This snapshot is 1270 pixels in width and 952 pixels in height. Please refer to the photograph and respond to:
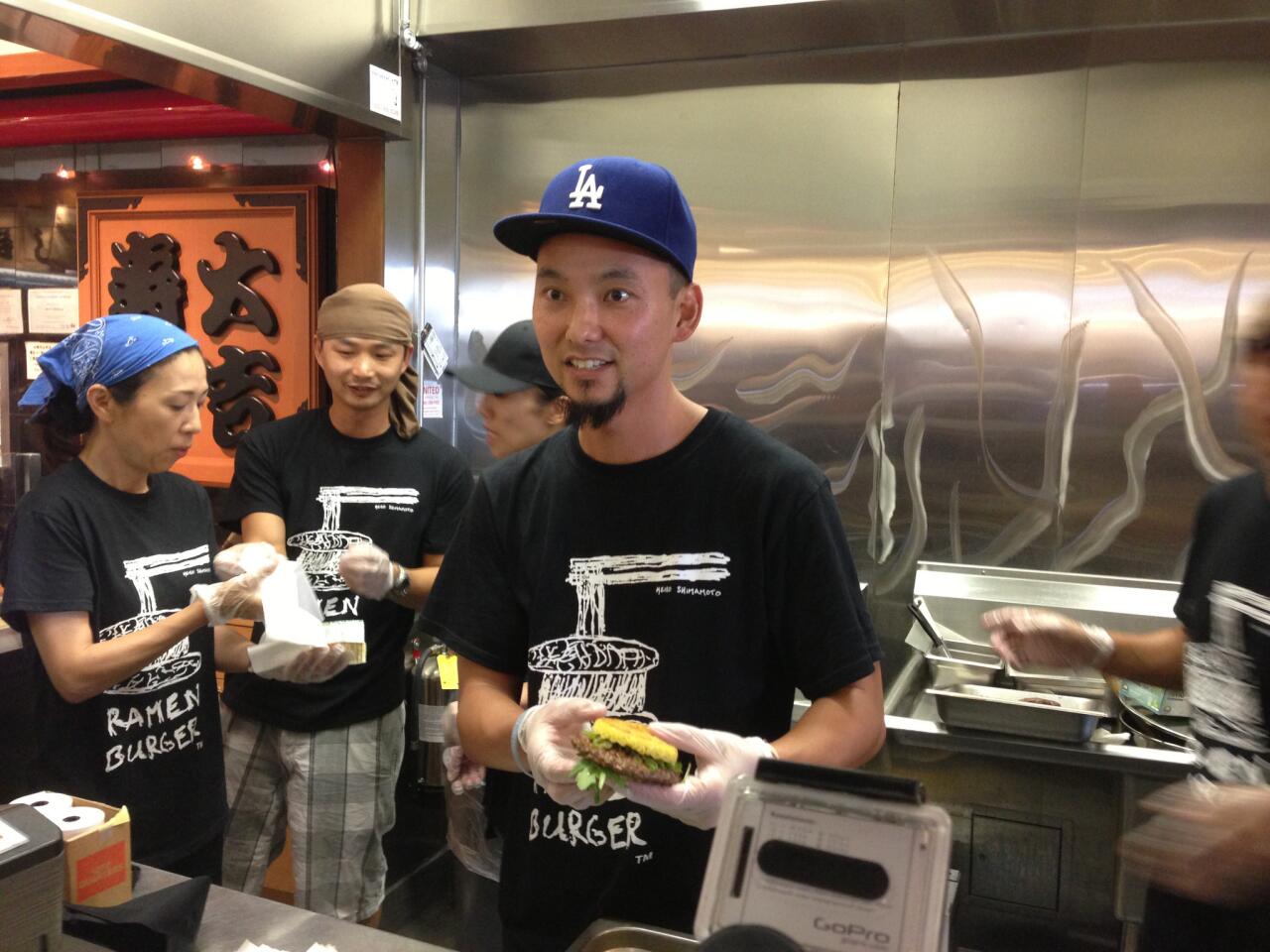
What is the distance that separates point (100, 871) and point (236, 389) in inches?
90.4

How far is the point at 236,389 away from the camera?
11.1 feet

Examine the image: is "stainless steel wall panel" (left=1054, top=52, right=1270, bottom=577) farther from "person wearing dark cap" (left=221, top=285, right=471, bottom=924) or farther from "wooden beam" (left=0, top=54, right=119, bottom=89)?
"wooden beam" (left=0, top=54, right=119, bottom=89)

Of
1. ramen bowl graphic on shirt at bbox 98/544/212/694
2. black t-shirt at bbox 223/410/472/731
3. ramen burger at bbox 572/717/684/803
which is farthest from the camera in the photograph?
black t-shirt at bbox 223/410/472/731

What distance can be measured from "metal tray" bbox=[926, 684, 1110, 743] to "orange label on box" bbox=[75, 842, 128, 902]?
181cm

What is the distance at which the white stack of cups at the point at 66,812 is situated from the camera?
53.2 inches

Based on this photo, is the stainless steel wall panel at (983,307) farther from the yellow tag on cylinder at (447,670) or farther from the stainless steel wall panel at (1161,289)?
the yellow tag on cylinder at (447,670)

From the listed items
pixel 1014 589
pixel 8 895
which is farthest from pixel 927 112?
pixel 8 895

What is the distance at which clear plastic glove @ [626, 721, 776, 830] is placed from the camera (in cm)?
117

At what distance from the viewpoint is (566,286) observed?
136cm

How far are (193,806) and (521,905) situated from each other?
0.92m

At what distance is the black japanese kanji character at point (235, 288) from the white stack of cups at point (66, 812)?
2165 mm

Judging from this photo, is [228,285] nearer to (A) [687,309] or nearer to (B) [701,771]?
(A) [687,309]

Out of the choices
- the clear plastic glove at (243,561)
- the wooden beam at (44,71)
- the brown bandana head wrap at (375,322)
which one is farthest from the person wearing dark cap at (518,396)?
the wooden beam at (44,71)

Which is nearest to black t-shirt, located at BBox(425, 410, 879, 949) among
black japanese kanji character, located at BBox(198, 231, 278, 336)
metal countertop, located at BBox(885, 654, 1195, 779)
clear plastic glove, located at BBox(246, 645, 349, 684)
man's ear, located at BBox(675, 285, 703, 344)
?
man's ear, located at BBox(675, 285, 703, 344)
